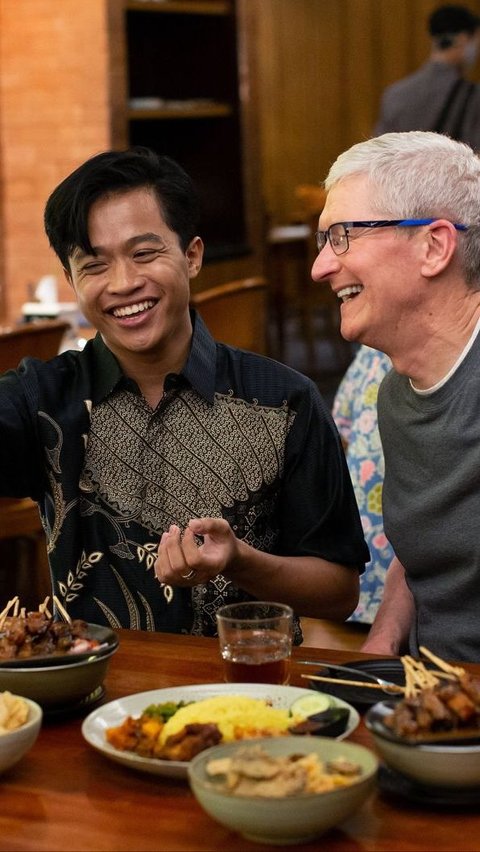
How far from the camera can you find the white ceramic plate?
4.48 ft

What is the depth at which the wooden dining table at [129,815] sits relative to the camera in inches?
49.4

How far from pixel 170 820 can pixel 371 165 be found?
3.52 feet

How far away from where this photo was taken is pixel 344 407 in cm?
314

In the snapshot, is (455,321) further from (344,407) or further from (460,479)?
(344,407)

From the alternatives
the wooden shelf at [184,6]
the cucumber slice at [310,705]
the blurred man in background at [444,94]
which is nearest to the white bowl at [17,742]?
the cucumber slice at [310,705]

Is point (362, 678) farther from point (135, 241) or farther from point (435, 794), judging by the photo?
point (135, 241)

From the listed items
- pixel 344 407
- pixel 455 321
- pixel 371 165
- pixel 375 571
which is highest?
pixel 371 165

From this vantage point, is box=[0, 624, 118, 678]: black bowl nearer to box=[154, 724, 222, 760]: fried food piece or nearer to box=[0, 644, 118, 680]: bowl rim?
box=[0, 644, 118, 680]: bowl rim

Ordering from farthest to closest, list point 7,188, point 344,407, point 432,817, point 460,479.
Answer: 1. point 7,188
2. point 344,407
3. point 460,479
4. point 432,817

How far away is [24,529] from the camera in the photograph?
160 inches

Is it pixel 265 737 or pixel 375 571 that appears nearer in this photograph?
pixel 265 737

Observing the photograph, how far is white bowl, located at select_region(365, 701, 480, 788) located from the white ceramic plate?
13 centimetres

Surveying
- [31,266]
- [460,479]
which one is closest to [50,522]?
[460,479]

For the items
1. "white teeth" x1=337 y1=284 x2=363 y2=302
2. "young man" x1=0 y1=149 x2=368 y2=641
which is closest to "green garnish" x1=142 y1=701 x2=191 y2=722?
"young man" x1=0 y1=149 x2=368 y2=641
